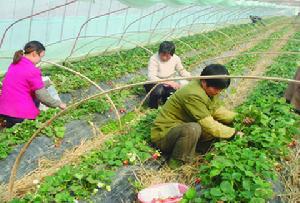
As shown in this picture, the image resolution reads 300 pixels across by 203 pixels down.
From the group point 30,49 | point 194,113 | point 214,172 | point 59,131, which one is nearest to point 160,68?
point 59,131

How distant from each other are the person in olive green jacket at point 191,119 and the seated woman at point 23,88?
2.01 metres

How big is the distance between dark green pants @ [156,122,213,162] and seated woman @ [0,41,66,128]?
2.08 meters

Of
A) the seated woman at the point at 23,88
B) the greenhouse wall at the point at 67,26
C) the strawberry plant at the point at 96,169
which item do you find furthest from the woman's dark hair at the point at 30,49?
the greenhouse wall at the point at 67,26

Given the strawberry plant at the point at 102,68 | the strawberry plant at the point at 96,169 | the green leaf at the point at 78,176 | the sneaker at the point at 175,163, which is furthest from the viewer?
the strawberry plant at the point at 102,68

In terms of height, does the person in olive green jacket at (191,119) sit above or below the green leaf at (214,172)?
above

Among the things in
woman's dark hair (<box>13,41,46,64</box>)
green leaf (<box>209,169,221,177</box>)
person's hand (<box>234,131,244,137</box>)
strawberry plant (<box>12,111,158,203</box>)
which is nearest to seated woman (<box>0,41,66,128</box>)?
woman's dark hair (<box>13,41,46,64</box>)

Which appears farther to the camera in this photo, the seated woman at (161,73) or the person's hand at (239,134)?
the seated woman at (161,73)

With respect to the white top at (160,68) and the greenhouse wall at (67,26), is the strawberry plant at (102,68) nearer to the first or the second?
the greenhouse wall at (67,26)

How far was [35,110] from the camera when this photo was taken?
6.16 m

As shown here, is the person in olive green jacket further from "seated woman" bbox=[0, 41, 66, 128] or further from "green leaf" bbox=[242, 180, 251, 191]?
"seated woman" bbox=[0, 41, 66, 128]

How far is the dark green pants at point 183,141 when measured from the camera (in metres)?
4.60

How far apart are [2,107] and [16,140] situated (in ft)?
2.68

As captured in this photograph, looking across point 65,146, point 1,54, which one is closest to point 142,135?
point 65,146

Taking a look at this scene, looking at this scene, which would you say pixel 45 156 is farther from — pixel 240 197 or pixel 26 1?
pixel 26 1
